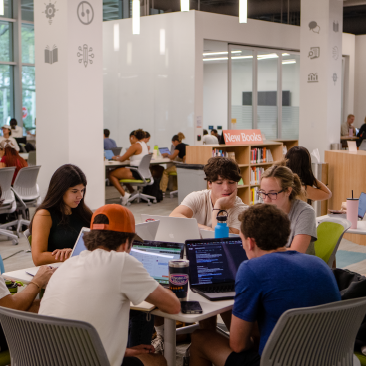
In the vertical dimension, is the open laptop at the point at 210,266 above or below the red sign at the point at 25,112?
below

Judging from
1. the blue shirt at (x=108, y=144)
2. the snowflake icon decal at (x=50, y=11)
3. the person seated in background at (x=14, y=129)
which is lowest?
the blue shirt at (x=108, y=144)

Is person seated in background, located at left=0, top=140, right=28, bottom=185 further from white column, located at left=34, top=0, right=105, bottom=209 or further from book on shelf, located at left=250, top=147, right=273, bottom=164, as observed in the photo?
book on shelf, located at left=250, top=147, right=273, bottom=164

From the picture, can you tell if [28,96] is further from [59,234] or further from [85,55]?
[59,234]

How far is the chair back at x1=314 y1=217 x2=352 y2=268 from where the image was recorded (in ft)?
11.4

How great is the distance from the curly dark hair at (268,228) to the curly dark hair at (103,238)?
557 mm

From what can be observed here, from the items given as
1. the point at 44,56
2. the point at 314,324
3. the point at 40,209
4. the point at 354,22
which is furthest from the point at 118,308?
the point at 354,22

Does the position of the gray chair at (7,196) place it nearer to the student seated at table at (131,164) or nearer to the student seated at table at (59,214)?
the student seated at table at (131,164)

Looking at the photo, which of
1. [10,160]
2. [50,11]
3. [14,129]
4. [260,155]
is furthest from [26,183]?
[14,129]

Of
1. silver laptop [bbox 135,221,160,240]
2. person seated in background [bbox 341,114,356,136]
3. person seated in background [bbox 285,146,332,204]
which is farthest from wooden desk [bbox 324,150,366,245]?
person seated in background [bbox 341,114,356,136]

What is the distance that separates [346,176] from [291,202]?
4.36m

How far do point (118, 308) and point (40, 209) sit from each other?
1490 millimetres

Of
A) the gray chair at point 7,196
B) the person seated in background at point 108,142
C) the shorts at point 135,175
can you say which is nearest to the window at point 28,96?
the person seated in background at point 108,142

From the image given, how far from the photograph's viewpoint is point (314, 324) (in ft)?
6.11

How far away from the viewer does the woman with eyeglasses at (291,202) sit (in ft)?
10.1
